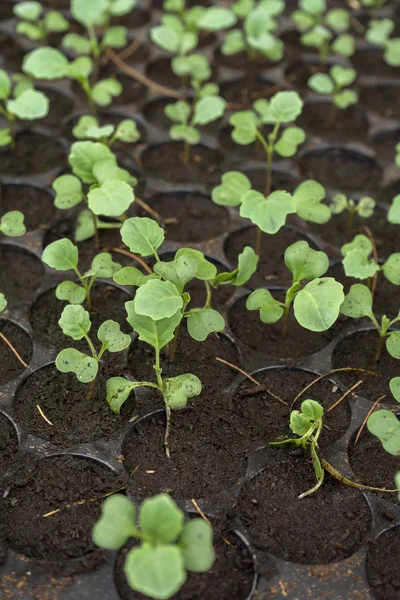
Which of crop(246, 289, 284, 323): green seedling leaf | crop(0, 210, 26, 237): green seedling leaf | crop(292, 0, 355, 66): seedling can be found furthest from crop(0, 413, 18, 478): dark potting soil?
crop(292, 0, 355, 66): seedling

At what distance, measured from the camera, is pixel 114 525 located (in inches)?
37.4

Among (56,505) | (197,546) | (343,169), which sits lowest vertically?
(56,505)

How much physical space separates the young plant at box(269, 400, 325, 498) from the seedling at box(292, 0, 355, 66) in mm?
1219

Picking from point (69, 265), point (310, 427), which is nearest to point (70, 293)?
point (69, 265)

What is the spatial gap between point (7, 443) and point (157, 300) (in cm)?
37

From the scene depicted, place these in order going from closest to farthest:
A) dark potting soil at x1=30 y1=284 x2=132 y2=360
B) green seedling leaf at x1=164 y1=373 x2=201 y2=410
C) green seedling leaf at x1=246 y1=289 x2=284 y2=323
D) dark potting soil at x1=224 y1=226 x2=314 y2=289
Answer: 1. green seedling leaf at x1=164 y1=373 x2=201 y2=410
2. green seedling leaf at x1=246 y1=289 x2=284 y2=323
3. dark potting soil at x1=30 y1=284 x2=132 y2=360
4. dark potting soil at x1=224 y1=226 x2=314 y2=289

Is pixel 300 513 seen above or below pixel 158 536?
below

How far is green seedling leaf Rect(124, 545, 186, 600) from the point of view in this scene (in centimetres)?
87

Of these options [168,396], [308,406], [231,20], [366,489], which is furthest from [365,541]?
[231,20]

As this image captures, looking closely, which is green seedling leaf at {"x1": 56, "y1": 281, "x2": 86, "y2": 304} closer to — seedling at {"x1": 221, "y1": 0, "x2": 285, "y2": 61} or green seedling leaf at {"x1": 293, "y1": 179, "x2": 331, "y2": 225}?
green seedling leaf at {"x1": 293, "y1": 179, "x2": 331, "y2": 225}

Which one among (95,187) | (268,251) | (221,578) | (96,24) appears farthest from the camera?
(96,24)

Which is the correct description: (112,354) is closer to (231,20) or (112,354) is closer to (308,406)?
(308,406)

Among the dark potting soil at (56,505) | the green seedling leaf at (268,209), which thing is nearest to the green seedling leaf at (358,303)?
the green seedling leaf at (268,209)

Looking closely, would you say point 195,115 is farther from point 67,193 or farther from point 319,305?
point 319,305
